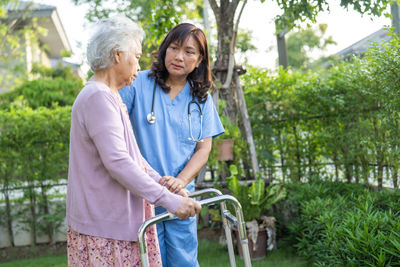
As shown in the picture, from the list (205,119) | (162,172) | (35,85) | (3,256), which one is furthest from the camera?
(35,85)

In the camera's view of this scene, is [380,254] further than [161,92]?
Yes

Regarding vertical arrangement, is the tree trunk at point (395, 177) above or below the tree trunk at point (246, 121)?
below

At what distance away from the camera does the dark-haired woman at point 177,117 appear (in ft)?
6.92

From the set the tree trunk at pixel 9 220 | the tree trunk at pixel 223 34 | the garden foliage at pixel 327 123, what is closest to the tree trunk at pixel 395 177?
the garden foliage at pixel 327 123

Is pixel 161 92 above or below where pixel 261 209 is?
above

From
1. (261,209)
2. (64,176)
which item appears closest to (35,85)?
(64,176)

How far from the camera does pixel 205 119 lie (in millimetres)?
2285

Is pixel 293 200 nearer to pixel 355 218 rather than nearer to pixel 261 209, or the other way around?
pixel 261 209

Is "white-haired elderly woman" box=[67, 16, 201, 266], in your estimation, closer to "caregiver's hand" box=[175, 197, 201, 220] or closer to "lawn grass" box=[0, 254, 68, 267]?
"caregiver's hand" box=[175, 197, 201, 220]

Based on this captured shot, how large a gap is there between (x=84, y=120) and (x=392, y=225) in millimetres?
2170

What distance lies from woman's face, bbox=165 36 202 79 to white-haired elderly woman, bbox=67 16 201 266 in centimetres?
53

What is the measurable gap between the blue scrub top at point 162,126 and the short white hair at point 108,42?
50cm

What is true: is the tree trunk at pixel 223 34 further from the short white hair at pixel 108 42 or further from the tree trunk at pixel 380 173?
the short white hair at pixel 108 42

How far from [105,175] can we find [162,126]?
63cm
